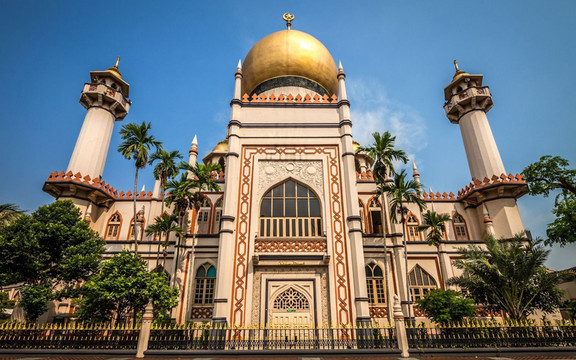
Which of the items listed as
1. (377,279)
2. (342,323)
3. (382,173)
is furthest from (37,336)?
(382,173)

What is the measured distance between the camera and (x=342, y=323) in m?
13.3

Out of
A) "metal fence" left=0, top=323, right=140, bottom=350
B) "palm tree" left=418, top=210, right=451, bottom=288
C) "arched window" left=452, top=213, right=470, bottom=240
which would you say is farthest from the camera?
A: "arched window" left=452, top=213, right=470, bottom=240

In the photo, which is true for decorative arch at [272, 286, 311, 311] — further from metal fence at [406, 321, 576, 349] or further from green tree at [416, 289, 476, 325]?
green tree at [416, 289, 476, 325]

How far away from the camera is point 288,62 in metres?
22.2

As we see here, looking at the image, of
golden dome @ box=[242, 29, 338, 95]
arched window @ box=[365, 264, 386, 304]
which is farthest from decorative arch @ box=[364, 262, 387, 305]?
golden dome @ box=[242, 29, 338, 95]

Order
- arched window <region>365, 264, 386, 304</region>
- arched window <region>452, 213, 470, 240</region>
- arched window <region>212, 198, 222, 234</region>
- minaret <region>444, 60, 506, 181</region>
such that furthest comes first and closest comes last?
1. minaret <region>444, 60, 506, 181</region>
2. arched window <region>452, 213, 470, 240</region>
3. arched window <region>212, 198, 222, 234</region>
4. arched window <region>365, 264, 386, 304</region>

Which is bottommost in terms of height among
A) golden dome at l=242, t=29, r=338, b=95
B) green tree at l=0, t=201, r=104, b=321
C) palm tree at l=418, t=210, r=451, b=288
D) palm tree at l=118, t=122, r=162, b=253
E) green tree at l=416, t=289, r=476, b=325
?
green tree at l=416, t=289, r=476, b=325

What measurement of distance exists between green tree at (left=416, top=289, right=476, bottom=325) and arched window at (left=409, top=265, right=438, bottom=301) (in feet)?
14.1

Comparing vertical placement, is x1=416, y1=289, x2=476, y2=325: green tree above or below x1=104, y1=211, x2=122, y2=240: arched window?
below

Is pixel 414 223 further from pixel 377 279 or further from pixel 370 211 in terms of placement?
pixel 377 279

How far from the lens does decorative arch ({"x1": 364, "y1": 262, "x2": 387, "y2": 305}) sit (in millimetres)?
17359

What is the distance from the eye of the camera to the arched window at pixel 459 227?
21.9 meters

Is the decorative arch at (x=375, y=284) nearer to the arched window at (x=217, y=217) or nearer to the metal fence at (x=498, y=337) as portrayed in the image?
the metal fence at (x=498, y=337)

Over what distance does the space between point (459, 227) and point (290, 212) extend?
13742 millimetres
